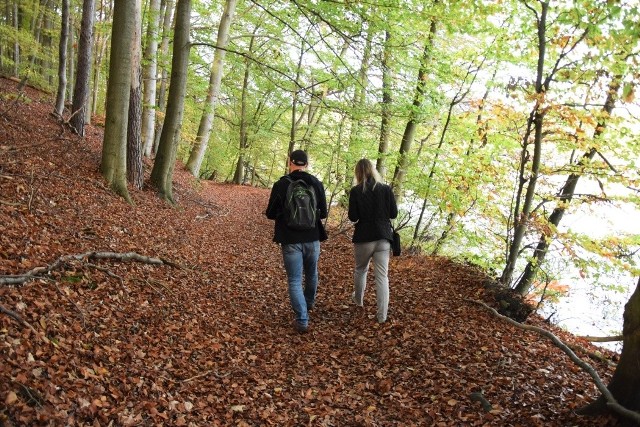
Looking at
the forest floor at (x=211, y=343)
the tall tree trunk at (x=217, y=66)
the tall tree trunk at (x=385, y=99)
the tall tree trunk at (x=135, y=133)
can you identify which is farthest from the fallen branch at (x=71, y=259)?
the tall tree trunk at (x=217, y=66)

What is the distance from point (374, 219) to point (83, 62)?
9821 millimetres

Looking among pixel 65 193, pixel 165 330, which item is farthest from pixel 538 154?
pixel 65 193

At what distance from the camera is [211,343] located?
4762 millimetres

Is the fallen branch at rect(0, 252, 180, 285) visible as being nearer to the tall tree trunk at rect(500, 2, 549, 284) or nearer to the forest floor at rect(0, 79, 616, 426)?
the forest floor at rect(0, 79, 616, 426)

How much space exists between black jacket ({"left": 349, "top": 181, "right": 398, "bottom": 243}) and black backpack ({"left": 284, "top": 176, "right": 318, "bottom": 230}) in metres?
0.65

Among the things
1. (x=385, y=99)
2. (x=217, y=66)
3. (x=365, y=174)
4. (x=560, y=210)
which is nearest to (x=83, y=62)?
(x=217, y=66)

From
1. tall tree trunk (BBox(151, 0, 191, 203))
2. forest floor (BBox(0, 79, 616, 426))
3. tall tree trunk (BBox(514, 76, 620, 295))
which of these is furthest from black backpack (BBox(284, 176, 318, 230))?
tall tree trunk (BBox(151, 0, 191, 203))

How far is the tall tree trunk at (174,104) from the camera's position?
9.61 metres

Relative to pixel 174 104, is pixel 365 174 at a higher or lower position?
lower

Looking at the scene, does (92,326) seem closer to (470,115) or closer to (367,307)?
(367,307)

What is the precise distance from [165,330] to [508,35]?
7.70 m

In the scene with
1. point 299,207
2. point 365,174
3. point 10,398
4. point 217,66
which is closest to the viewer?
point 10,398

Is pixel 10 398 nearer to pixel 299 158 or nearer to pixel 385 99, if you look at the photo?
pixel 299 158

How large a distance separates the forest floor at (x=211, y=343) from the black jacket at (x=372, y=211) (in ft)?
4.25
